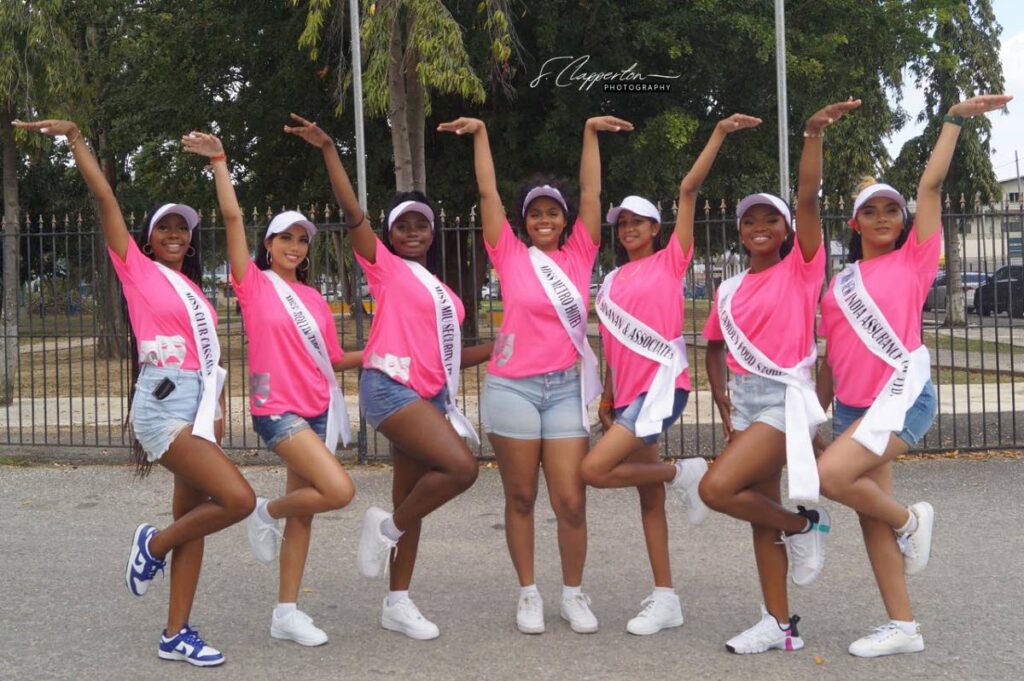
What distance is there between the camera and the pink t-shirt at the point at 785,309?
14.0ft

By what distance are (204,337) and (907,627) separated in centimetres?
304

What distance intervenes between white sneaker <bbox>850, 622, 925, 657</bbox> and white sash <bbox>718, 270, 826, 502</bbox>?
63 centimetres

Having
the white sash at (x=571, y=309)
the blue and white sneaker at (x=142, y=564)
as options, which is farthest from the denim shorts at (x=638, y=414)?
→ the blue and white sneaker at (x=142, y=564)

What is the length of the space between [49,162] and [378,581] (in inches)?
1160

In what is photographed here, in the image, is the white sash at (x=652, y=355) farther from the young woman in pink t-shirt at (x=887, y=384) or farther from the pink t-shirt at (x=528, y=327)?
the young woman in pink t-shirt at (x=887, y=384)

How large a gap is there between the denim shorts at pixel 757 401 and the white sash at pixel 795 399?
35 mm

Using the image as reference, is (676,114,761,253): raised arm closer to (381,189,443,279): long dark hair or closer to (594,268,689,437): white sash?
(594,268,689,437): white sash

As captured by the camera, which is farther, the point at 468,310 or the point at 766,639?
the point at 468,310

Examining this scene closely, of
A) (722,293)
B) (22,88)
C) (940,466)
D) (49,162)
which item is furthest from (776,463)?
(49,162)

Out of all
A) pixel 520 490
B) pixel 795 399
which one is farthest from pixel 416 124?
pixel 795 399

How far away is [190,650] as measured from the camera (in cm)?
434

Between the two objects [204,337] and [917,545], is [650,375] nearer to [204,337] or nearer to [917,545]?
[917,545]

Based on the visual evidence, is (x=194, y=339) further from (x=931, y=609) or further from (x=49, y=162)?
(x=49, y=162)
